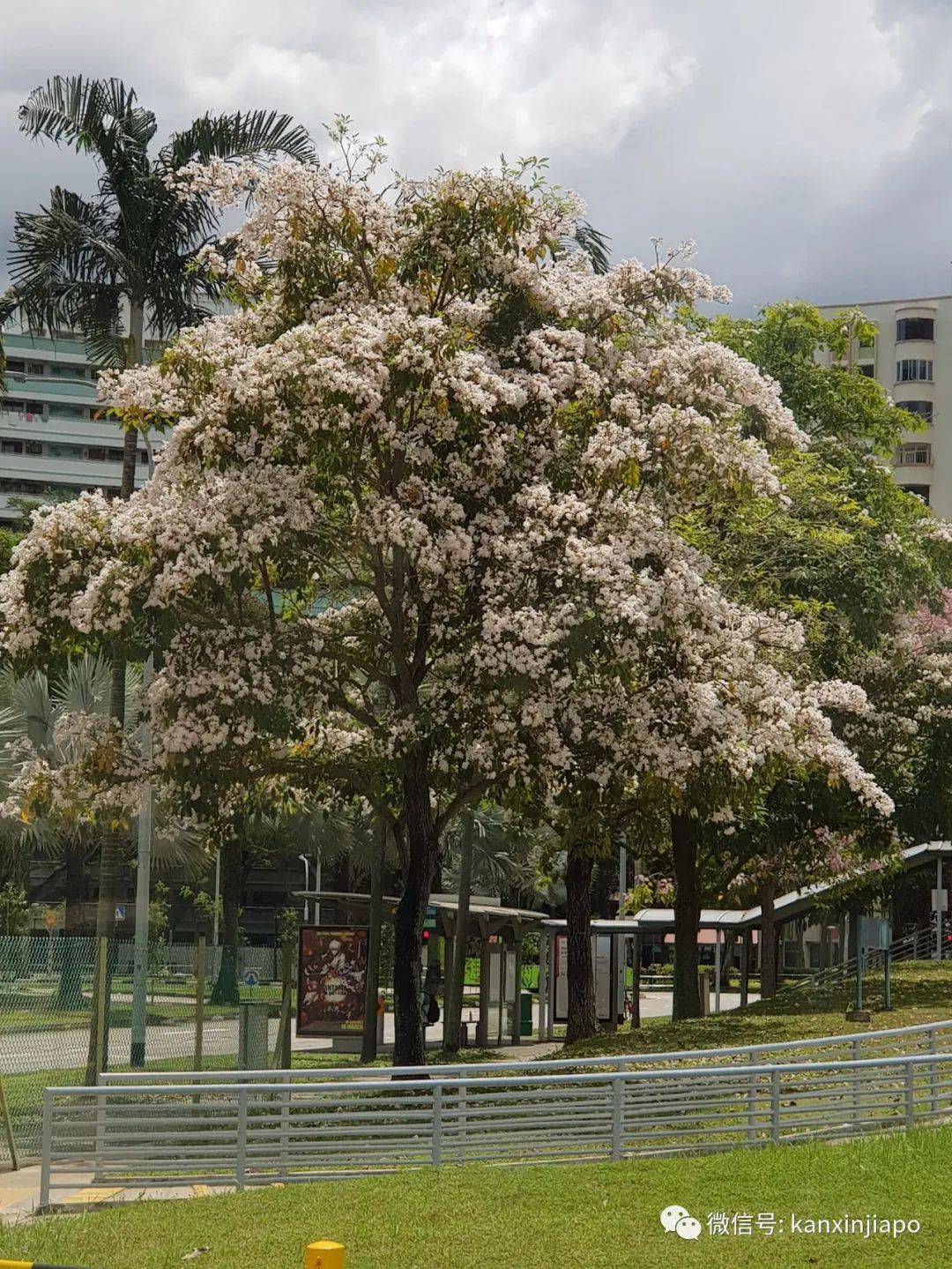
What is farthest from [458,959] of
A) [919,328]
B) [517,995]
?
[919,328]

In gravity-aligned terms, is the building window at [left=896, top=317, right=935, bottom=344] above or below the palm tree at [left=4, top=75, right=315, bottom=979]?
above

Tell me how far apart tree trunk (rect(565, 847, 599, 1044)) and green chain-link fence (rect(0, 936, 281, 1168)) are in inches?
357

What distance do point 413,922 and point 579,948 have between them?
10.6 m

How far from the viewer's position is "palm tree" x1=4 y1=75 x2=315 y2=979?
22109 millimetres

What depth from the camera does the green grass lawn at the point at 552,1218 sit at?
10055mm

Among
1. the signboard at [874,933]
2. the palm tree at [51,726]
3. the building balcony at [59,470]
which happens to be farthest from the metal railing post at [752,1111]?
the building balcony at [59,470]

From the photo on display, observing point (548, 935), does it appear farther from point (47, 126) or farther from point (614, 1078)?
point (614, 1078)

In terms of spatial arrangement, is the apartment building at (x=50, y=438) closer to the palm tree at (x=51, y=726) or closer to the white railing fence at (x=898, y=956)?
the palm tree at (x=51, y=726)

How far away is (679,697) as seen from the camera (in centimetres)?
1708

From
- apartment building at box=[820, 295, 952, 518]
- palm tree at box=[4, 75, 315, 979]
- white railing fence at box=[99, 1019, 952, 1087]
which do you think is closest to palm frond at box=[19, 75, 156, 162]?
palm tree at box=[4, 75, 315, 979]

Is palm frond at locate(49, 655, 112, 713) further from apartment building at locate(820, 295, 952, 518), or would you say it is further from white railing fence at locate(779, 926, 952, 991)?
apartment building at locate(820, 295, 952, 518)

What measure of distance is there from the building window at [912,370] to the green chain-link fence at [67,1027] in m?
68.3

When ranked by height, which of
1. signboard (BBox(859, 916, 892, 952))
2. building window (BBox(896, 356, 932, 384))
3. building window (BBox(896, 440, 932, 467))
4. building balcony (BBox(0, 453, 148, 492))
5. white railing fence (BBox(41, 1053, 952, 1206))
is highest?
building window (BBox(896, 356, 932, 384))

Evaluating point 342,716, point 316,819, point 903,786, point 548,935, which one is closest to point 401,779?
point 342,716
